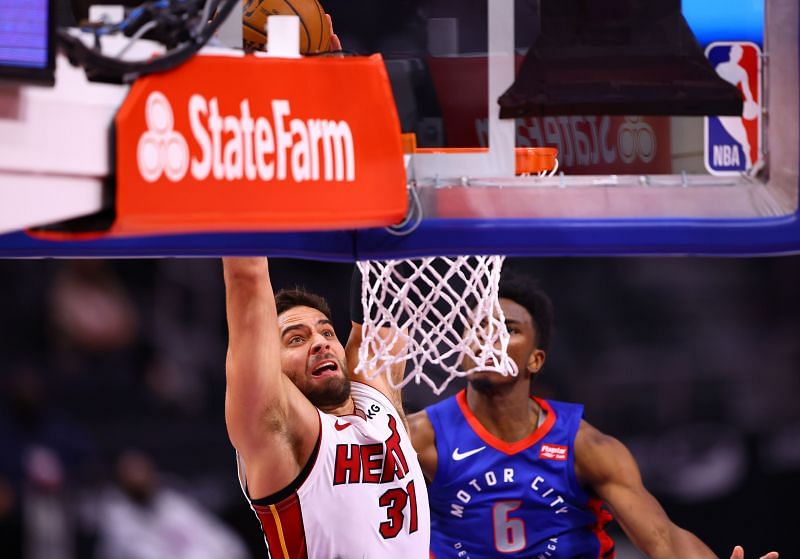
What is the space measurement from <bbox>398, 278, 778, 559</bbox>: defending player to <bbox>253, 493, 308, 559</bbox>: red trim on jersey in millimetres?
1186

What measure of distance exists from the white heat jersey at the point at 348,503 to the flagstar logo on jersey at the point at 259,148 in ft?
4.87

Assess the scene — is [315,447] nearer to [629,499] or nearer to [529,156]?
[529,156]

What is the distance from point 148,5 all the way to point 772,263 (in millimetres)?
5477

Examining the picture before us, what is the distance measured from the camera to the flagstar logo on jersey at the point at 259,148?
1845 millimetres

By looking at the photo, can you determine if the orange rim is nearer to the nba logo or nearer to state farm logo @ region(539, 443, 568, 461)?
the nba logo

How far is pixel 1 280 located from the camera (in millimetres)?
5875

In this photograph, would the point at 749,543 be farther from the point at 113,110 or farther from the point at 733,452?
the point at 113,110

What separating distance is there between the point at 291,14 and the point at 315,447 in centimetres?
136

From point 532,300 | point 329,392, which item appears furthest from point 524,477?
point 329,392

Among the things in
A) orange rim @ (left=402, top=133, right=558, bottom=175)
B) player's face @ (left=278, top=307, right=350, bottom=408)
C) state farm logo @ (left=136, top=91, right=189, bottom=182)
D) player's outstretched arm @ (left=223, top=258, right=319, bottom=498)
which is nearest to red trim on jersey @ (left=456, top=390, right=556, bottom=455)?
player's face @ (left=278, top=307, right=350, bottom=408)

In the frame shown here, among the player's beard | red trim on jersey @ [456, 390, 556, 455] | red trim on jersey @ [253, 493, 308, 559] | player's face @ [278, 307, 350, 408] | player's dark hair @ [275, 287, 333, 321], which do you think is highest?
player's dark hair @ [275, 287, 333, 321]

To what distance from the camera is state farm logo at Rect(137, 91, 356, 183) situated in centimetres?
185

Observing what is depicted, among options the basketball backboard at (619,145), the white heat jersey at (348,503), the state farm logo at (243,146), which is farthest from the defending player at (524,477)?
the state farm logo at (243,146)

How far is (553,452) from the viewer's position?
15.2 feet
